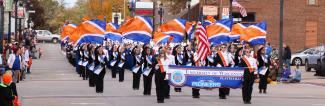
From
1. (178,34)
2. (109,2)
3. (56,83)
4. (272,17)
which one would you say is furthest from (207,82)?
(109,2)

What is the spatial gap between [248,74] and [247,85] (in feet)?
1.32

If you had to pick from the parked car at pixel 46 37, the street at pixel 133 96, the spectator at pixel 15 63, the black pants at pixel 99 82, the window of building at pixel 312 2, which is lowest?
the street at pixel 133 96

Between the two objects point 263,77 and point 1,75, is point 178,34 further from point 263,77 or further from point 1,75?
point 1,75

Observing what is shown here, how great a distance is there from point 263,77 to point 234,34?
7.33 m

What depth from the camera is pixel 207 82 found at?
23656mm

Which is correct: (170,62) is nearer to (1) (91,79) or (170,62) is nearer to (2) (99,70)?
(2) (99,70)

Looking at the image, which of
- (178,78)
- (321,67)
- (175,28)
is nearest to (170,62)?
(178,78)

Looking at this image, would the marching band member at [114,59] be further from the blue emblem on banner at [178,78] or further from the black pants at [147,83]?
the blue emblem on banner at [178,78]

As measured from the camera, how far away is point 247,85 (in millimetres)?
22531

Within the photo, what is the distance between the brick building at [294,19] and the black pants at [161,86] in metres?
37.6

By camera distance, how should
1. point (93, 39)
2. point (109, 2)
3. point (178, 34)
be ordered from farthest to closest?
point (109, 2) < point (178, 34) < point (93, 39)

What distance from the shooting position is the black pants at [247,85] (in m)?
22.3

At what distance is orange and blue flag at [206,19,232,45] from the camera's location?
28.8m

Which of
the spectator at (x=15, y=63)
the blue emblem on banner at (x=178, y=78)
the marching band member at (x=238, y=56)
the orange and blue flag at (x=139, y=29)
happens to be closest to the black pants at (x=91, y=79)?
the orange and blue flag at (x=139, y=29)
